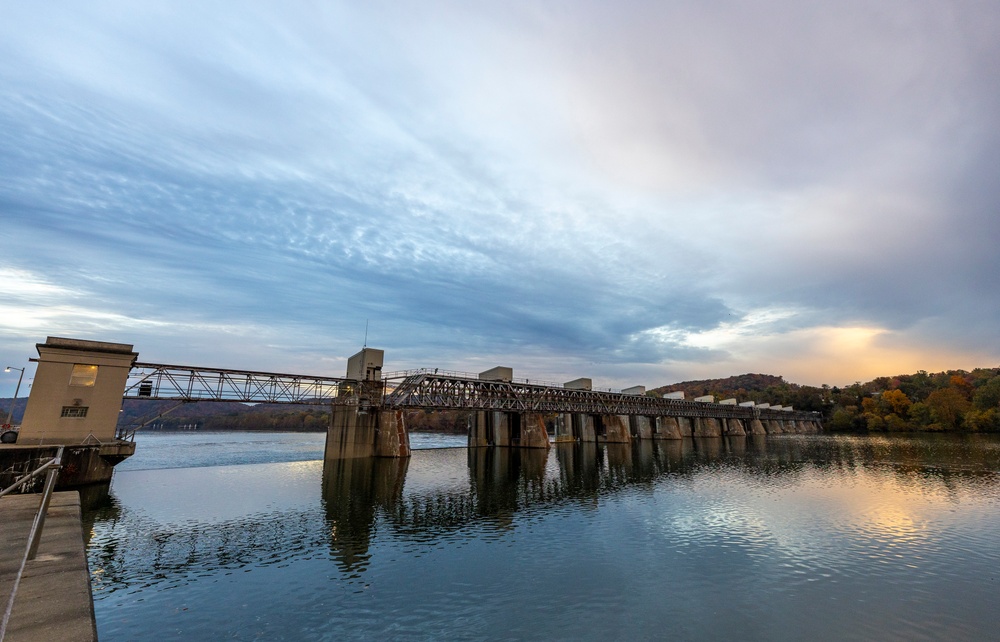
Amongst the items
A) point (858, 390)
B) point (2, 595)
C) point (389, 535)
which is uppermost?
point (858, 390)

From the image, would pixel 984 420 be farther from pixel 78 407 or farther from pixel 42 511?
pixel 78 407

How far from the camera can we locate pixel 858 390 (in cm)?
19325

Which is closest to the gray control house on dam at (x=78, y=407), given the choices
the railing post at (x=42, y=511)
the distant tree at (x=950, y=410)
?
the railing post at (x=42, y=511)

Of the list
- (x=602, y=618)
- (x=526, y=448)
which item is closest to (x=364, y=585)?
(x=602, y=618)

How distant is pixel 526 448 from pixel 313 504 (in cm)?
5529

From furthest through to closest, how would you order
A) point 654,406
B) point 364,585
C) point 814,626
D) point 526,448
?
1. point 654,406
2. point 526,448
3. point 364,585
4. point 814,626

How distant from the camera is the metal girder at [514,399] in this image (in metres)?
62.6

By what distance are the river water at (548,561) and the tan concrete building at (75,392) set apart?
686 centimetres

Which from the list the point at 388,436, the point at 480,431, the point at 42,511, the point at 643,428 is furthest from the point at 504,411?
the point at 42,511

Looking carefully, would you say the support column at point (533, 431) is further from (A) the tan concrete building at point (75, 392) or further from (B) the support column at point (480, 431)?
(A) the tan concrete building at point (75, 392)

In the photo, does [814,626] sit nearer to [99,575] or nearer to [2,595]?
[2,595]

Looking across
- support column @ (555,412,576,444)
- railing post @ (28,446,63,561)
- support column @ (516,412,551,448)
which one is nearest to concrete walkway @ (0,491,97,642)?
railing post @ (28,446,63,561)

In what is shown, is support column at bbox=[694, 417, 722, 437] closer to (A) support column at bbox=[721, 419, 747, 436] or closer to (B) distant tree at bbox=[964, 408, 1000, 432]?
(A) support column at bbox=[721, 419, 747, 436]

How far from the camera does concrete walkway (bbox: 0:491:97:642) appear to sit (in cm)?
815
